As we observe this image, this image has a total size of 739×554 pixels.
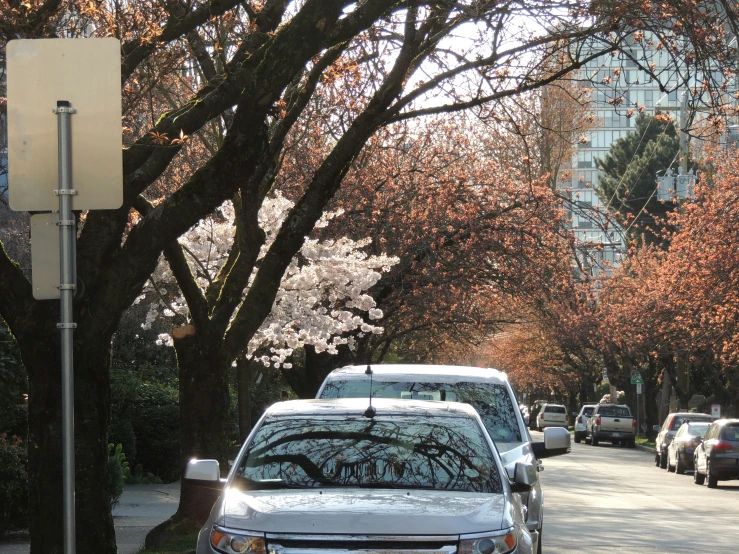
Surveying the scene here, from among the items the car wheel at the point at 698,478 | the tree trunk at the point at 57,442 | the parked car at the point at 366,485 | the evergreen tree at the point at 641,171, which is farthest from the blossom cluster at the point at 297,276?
the evergreen tree at the point at 641,171

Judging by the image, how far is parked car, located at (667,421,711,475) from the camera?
105 feet

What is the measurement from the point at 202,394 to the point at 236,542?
7.97 meters

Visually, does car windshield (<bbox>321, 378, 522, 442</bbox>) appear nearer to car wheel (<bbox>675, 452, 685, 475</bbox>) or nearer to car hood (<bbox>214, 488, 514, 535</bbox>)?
car hood (<bbox>214, 488, 514, 535</bbox>)

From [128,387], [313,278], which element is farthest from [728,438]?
[128,387]

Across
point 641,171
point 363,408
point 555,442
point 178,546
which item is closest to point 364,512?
point 363,408

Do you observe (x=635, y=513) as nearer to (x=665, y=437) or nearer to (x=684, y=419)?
(x=665, y=437)

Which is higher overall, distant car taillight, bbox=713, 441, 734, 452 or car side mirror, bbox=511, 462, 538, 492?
car side mirror, bbox=511, 462, 538, 492

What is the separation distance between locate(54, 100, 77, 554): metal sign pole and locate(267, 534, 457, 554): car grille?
1169 mm

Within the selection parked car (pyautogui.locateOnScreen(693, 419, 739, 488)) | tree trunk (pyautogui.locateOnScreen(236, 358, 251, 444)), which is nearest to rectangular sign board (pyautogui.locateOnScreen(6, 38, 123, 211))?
tree trunk (pyautogui.locateOnScreen(236, 358, 251, 444))

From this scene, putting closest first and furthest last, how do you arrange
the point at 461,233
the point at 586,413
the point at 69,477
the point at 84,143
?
1. the point at 69,477
2. the point at 84,143
3. the point at 461,233
4. the point at 586,413

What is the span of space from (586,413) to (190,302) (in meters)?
47.1

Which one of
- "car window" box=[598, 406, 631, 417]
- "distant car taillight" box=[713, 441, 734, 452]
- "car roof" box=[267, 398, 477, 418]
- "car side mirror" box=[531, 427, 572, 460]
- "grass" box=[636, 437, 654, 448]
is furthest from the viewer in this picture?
"grass" box=[636, 437, 654, 448]

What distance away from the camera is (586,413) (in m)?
58.9

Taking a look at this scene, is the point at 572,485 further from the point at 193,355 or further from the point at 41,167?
the point at 41,167
